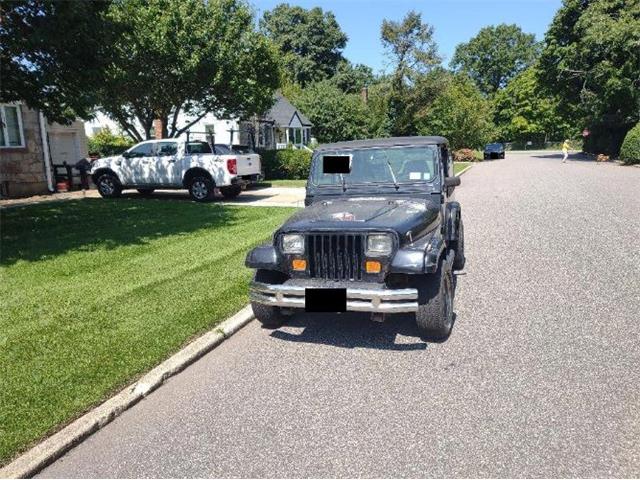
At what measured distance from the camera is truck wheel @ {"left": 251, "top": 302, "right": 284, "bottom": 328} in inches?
191

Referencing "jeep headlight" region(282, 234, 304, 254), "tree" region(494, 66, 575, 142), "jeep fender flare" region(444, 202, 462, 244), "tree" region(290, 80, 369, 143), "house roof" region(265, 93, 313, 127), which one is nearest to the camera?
"jeep headlight" region(282, 234, 304, 254)

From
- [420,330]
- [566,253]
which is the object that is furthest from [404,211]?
[566,253]

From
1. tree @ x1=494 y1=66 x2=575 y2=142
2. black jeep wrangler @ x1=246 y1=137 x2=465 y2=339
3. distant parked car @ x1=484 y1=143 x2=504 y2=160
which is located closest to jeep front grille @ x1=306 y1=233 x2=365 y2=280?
black jeep wrangler @ x1=246 y1=137 x2=465 y2=339

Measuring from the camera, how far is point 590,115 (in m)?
34.2

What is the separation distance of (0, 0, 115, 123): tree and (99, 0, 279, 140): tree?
7.43 m

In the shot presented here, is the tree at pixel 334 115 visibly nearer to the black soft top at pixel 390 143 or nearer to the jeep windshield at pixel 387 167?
the black soft top at pixel 390 143

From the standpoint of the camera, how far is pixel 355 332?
488 centimetres

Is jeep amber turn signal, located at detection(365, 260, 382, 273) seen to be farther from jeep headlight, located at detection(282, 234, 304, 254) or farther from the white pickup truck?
the white pickup truck

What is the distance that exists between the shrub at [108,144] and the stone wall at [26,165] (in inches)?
390

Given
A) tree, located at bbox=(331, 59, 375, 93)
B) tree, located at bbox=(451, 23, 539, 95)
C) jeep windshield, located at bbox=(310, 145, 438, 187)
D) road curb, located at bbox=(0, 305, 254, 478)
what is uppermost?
tree, located at bbox=(451, 23, 539, 95)

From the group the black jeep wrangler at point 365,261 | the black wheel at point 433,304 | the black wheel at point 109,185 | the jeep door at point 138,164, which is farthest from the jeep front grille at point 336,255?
the black wheel at point 109,185

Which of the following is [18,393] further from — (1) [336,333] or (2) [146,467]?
(1) [336,333]

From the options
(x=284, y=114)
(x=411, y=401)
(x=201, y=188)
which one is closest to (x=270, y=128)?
(x=284, y=114)

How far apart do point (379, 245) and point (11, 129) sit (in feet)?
53.0
